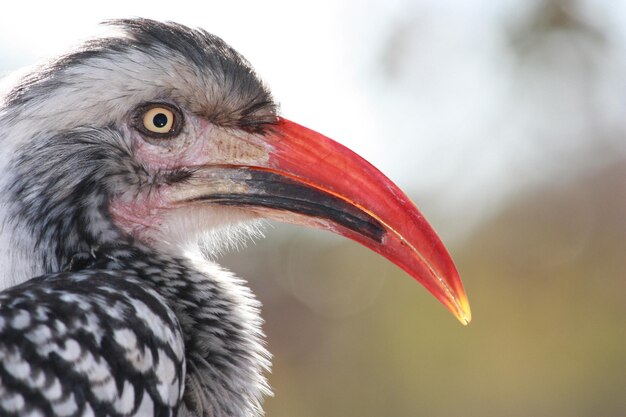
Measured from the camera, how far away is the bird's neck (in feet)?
13.3

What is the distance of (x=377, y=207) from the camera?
443 centimetres

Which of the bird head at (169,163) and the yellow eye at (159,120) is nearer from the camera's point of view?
the bird head at (169,163)

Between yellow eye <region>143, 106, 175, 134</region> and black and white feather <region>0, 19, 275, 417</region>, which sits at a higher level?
yellow eye <region>143, 106, 175, 134</region>

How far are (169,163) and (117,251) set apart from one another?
414 mm

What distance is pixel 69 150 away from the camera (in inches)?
167

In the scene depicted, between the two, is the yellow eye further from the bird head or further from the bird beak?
the bird beak

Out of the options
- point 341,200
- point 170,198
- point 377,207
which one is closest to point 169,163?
point 170,198

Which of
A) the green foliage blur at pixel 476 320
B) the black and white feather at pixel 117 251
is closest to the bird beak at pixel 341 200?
the black and white feather at pixel 117 251

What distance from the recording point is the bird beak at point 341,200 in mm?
4418

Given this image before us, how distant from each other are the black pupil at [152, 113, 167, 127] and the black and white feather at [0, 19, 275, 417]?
0.28 ft

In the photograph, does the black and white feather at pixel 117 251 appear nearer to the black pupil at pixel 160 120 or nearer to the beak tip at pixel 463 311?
the black pupil at pixel 160 120

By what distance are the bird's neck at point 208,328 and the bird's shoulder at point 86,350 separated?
0.21m

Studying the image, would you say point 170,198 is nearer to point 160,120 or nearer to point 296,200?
point 160,120

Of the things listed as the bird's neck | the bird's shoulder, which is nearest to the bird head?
the bird's neck
